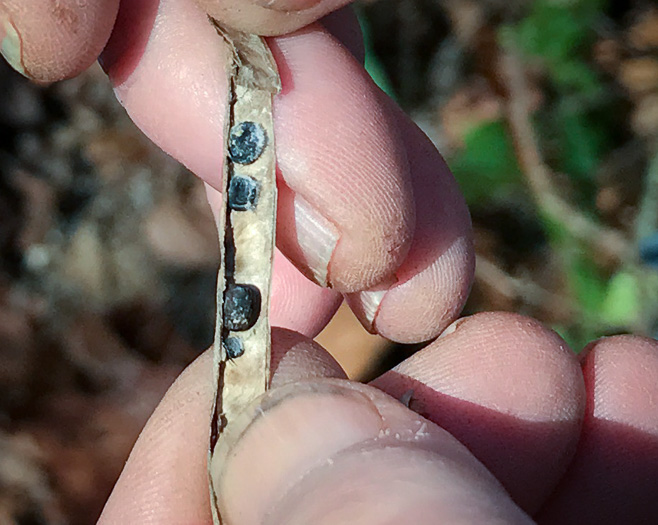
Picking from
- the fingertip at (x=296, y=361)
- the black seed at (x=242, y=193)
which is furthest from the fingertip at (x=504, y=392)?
the black seed at (x=242, y=193)

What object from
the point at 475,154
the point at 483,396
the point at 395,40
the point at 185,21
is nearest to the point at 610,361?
the point at 483,396

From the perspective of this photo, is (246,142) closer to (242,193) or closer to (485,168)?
(242,193)

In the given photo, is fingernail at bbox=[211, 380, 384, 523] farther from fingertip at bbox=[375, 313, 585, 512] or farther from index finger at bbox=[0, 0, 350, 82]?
index finger at bbox=[0, 0, 350, 82]

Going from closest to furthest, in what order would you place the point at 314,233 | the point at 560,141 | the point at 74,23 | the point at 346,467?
the point at 346,467, the point at 74,23, the point at 314,233, the point at 560,141

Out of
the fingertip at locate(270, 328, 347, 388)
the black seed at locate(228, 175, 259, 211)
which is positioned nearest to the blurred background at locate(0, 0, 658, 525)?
the fingertip at locate(270, 328, 347, 388)

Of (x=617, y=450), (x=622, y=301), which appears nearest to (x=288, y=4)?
(x=617, y=450)
